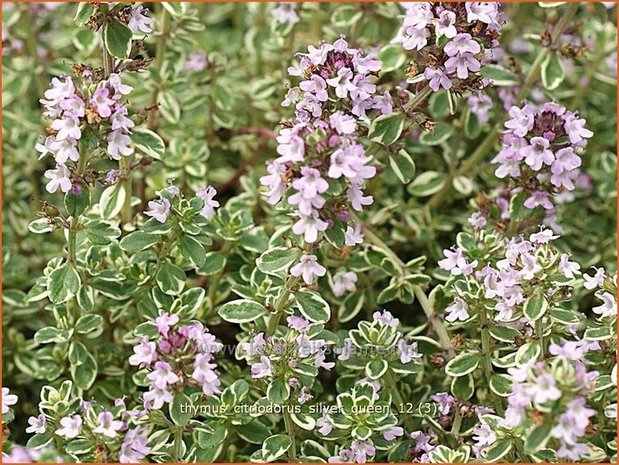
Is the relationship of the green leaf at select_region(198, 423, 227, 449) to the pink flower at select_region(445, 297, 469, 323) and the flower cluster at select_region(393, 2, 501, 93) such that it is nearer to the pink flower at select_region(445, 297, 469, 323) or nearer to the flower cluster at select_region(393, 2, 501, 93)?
the pink flower at select_region(445, 297, 469, 323)

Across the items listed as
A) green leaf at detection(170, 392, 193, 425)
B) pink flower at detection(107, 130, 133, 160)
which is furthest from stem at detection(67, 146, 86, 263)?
green leaf at detection(170, 392, 193, 425)

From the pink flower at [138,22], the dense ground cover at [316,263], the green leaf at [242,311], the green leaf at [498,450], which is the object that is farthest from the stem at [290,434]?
the pink flower at [138,22]

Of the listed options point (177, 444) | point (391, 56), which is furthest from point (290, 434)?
point (391, 56)

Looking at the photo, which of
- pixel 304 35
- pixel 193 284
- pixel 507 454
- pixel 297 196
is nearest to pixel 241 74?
pixel 304 35

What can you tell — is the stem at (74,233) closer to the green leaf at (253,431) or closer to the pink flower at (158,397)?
the pink flower at (158,397)

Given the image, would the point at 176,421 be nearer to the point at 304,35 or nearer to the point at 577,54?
the point at 577,54

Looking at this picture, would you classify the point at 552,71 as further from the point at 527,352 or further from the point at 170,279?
the point at 170,279
